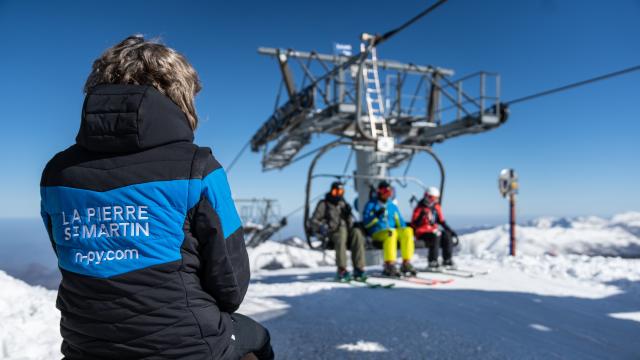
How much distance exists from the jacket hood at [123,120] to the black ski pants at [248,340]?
1.95ft

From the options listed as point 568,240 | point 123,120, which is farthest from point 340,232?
point 568,240

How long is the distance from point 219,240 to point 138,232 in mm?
202

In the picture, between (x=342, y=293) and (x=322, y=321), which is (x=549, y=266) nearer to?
(x=342, y=293)

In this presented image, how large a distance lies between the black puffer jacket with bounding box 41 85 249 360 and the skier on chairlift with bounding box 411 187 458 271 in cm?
559

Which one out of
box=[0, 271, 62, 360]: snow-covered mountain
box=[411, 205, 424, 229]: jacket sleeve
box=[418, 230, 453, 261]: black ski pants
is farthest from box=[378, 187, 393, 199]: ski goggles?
box=[0, 271, 62, 360]: snow-covered mountain

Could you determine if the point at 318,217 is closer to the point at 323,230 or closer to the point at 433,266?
the point at 323,230

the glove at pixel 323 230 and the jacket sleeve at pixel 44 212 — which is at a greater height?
the jacket sleeve at pixel 44 212

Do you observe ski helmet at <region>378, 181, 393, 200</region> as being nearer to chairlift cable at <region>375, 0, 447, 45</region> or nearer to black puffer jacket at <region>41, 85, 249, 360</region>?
chairlift cable at <region>375, 0, 447, 45</region>

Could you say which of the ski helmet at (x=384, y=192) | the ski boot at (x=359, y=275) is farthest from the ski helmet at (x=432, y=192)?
the ski boot at (x=359, y=275)

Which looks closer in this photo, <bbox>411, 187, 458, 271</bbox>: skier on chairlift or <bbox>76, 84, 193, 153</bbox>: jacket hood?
<bbox>76, 84, 193, 153</bbox>: jacket hood

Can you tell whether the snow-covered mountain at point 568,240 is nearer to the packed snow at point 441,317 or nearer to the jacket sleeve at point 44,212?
the packed snow at point 441,317

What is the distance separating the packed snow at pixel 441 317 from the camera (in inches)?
116

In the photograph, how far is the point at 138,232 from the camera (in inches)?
42.4

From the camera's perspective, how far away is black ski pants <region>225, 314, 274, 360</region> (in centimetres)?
123
